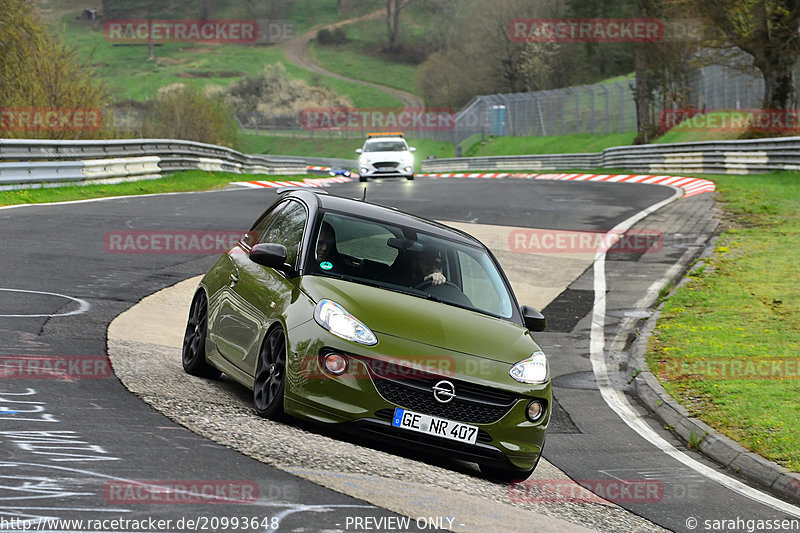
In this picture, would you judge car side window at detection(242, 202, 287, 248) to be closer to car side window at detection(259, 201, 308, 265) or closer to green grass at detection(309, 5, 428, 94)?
car side window at detection(259, 201, 308, 265)

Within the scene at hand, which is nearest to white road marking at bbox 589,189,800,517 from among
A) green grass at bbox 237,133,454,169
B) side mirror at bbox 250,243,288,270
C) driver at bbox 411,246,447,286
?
driver at bbox 411,246,447,286

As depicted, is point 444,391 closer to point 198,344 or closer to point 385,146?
point 198,344

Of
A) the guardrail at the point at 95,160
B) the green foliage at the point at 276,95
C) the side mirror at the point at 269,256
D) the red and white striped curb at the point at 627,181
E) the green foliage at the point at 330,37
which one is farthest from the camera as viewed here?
the green foliage at the point at 330,37

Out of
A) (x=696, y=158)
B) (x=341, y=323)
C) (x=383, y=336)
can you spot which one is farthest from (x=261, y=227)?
(x=696, y=158)

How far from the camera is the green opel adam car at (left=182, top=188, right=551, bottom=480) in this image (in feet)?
22.6

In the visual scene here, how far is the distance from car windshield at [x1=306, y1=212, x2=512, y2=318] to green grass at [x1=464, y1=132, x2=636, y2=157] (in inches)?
2046

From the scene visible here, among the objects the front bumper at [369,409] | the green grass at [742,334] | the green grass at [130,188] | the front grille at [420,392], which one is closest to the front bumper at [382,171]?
the green grass at [130,188]

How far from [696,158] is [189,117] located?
25085mm

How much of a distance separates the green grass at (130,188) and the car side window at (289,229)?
46.7 feet

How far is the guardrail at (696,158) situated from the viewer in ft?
111

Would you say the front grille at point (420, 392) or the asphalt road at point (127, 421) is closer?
the asphalt road at point (127, 421)

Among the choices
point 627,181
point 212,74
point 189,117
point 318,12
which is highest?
point 318,12

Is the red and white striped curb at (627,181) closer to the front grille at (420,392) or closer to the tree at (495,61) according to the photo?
the front grille at (420,392)

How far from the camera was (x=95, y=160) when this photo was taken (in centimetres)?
2702
